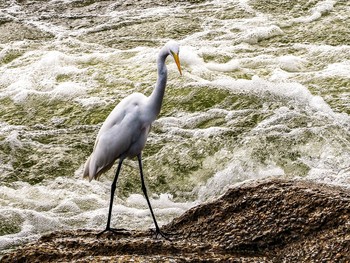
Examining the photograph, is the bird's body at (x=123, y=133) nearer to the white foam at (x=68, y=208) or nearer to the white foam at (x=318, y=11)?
the white foam at (x=68, y=208)

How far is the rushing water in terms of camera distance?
17.2ft

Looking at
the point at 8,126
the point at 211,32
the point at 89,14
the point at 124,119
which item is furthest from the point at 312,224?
the point at 89,14

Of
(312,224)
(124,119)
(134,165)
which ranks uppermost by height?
(124,119)

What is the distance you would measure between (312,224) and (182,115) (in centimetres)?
329

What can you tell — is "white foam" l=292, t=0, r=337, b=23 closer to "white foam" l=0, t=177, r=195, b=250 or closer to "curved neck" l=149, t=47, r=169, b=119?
"white foam" l=0, t=177, r=195, b=250

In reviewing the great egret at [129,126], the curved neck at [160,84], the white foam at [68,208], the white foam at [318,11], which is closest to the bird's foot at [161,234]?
the great egret at [129,126]

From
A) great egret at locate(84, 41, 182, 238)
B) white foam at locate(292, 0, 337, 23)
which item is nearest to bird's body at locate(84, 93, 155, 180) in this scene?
great egret at locate(84, 41, 182, 238)

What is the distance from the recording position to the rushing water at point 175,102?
17.2 feet

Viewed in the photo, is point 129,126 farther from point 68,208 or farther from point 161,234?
point 68,208

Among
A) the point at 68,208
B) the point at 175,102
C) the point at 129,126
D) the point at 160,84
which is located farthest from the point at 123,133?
the point at 175,102

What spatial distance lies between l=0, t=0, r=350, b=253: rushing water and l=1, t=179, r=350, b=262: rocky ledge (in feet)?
4.95

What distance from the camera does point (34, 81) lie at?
711 cm

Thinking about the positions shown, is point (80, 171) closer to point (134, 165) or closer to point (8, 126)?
point (134, 165)

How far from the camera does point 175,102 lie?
6445 mm
